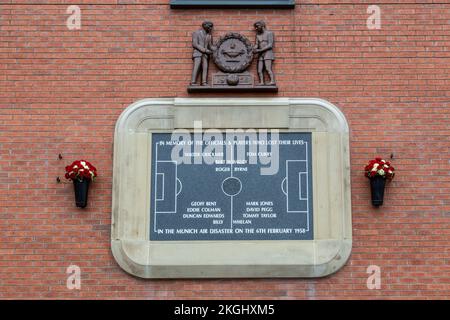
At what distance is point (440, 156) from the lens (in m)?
10.0

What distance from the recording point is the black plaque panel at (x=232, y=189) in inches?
384

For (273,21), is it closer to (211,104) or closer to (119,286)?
(211,104)

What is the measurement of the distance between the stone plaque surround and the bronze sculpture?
19 cm

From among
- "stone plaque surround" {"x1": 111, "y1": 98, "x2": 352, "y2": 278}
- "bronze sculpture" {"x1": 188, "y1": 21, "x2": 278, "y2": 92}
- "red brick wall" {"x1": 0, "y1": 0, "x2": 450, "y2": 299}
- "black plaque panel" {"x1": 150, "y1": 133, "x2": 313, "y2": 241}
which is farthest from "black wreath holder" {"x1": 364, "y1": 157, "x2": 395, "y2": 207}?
"bronze sculpture" {"x1": 188, "y1": 21, "x2": 278, "y2": 92}

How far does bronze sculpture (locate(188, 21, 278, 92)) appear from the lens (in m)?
10.1

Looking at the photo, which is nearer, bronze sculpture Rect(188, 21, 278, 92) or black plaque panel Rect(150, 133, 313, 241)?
black plaque panel Rect(150, 133, 313, 241)

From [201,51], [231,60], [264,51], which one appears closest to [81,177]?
[201,51]

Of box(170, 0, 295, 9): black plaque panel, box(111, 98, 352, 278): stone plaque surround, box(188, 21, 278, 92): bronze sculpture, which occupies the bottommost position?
box(111, 98, 352, 278): stone plaque surround

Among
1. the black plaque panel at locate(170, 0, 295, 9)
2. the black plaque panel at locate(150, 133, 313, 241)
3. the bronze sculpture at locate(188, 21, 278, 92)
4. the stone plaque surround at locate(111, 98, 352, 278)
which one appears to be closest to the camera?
the stone plaque surround at locate(111, 98, 352, 278)

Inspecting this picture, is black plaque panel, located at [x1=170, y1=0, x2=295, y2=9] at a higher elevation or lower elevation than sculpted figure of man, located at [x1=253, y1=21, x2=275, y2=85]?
higher

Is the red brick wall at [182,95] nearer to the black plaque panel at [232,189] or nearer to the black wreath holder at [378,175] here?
the black wreath holder at [378,175]

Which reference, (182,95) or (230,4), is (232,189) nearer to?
(182,95)

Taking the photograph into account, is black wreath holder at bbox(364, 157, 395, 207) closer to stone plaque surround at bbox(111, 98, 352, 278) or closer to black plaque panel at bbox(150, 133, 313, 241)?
stone plaque surround at bbox(111, 98, 352, 278)

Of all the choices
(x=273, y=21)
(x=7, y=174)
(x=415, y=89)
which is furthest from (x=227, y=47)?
(x=7, y=174)
